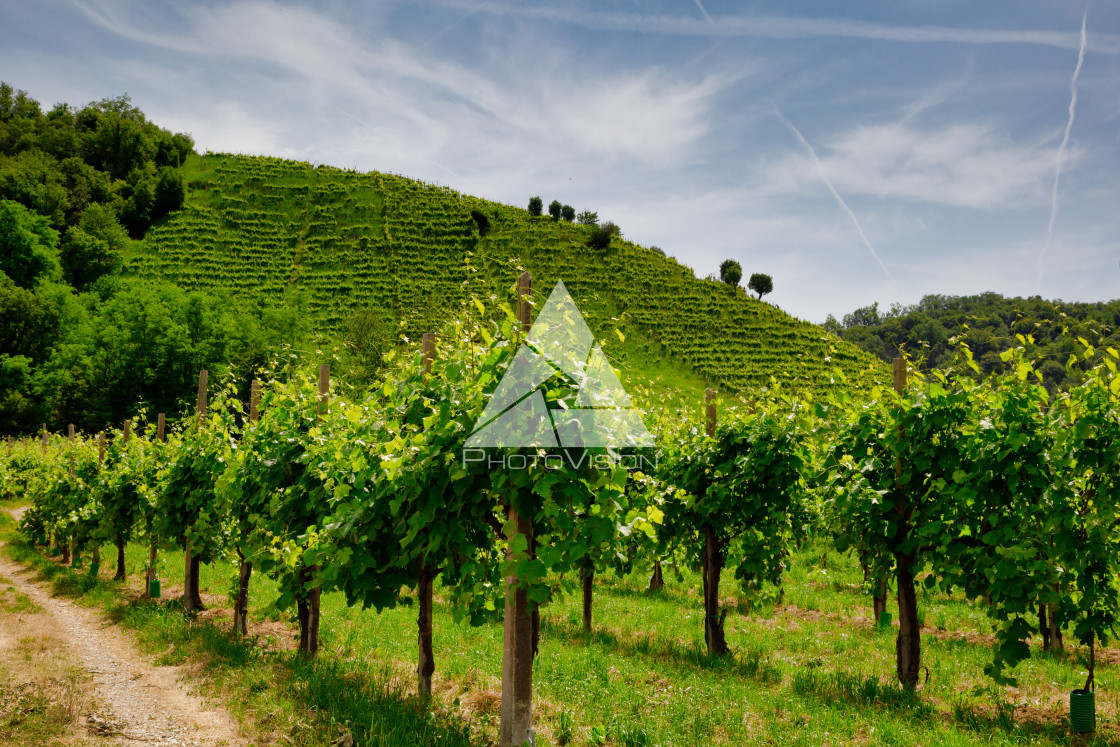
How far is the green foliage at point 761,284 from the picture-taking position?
239 feet

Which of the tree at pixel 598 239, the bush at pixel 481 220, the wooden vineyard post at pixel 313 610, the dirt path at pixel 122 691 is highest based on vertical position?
the bush at pixel 481 220

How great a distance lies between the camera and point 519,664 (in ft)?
14.3

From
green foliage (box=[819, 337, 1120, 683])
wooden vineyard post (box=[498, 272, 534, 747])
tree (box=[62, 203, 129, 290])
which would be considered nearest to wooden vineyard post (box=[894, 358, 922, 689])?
green foliage (box=[819, 337, 1120, 683])

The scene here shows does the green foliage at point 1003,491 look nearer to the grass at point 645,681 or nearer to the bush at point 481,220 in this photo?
the grass at point 645,681

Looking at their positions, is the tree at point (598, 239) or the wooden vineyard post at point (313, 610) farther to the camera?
the tree at point (598, 239)

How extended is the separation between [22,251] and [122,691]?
63418mm

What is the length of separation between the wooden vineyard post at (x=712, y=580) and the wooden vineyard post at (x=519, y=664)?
423 centimetres

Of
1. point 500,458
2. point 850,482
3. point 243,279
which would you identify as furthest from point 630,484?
point 243,279

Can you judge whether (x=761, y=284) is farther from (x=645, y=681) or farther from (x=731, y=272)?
(x=645, y=681)

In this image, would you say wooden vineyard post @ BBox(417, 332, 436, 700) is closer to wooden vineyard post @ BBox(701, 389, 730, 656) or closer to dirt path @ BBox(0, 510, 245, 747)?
dirt path @ BBox(0, 510, 245, 747)

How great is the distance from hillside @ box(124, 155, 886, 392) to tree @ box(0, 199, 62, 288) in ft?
22.8

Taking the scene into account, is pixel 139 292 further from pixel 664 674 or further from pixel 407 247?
pixel 664 674

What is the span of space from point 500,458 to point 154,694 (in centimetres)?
531

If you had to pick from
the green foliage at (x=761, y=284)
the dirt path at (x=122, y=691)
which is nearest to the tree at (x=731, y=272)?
the green foliage at (x=761, y=284)
